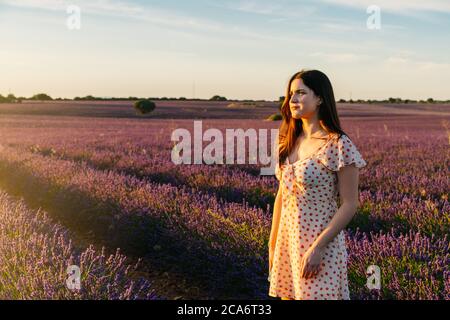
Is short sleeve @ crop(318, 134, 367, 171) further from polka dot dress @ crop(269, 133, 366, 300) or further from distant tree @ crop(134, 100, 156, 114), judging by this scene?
distant tree @ crop(134, 100, 156, 114)

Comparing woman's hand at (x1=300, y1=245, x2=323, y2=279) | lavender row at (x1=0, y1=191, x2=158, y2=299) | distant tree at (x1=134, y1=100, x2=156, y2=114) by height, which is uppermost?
distant tree at (x1=134, y1=100, x2=156, y2=114)

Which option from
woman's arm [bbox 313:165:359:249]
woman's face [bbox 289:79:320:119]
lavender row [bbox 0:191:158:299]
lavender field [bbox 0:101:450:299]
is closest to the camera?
woman's arm [bbox 313:165:359:249]

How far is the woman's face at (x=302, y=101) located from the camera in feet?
7.67

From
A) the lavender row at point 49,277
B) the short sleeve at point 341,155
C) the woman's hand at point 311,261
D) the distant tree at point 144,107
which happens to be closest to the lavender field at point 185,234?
the lavender row at point 49,277

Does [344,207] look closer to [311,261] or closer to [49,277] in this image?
[311,261]

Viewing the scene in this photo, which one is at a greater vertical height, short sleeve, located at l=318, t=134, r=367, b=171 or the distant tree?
the distant tree

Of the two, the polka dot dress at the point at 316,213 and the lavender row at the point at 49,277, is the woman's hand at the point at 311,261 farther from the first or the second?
the lavender row at the point at 49,277

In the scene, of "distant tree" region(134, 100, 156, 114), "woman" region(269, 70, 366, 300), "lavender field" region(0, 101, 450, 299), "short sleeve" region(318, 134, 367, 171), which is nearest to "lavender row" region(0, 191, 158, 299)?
"lavender field" region(0, 101, 450, 299)

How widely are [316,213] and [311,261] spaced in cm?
24

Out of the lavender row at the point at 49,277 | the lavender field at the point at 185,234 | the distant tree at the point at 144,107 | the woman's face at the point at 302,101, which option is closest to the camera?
the woman's face at the point at 302,101

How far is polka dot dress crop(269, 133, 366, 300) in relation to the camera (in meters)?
2.29

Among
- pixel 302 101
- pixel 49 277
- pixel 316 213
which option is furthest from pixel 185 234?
pixel 302 101

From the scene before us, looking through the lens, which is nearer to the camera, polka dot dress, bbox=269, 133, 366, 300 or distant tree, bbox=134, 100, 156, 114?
polka dot dress, bbox=269, 133, 366, 300

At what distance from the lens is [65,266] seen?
3408 millimetres
